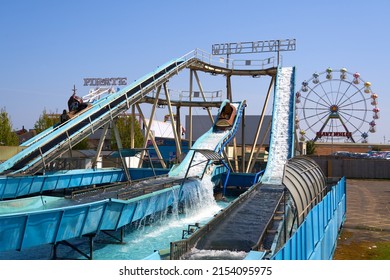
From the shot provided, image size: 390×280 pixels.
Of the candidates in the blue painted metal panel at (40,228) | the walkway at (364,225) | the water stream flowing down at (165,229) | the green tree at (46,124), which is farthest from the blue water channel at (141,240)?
the green tree at (46,124)

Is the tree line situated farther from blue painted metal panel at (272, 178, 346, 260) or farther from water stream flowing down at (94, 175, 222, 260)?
blue painted metal panel at (272, 178, 346, 260)

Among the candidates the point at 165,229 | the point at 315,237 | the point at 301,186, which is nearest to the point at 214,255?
the point at 315,237

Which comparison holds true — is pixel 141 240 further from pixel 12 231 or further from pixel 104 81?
pixel 104 81

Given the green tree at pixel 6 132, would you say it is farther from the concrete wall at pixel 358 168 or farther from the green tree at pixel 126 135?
the concrete wall at pixel 358 168

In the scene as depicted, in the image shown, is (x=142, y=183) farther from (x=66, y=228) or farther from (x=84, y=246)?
(x=66, y=228)

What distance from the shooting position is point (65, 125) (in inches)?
970

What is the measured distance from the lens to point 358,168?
45188 millimetres

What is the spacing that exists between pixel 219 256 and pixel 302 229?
7.59 ft

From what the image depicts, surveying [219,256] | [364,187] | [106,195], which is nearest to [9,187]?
[106,195]

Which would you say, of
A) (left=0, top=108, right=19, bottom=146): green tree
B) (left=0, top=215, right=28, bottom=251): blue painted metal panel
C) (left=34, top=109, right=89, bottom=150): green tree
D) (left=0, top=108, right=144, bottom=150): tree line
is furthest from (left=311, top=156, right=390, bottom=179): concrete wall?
(left=0, top=215, right=28, bottom=251): blue painted metal panel

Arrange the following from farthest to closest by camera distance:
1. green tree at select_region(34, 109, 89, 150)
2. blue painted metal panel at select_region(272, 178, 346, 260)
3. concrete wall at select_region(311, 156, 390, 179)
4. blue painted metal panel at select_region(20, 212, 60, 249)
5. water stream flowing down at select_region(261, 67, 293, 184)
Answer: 1. green tree at select_region(34, 109, 89, 150)
2. concrete wall at select_region(311, 156, 390, 179)
3. water stream flowing down at select_region(261, 67, 293, 184)
4. blue painted metal panel at select_region(20, 212, 60, 249)
5. blue painted metal panel at select_region(272, 178, 346, 260)

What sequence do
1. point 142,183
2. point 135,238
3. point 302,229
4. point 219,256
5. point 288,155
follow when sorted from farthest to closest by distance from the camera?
1. point 288,155
2. point 142,183
3. point 135,238
4. point 219,256
5. point 302,229

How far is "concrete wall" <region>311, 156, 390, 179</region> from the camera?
4459cm

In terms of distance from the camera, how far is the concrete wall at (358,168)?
146 feet
